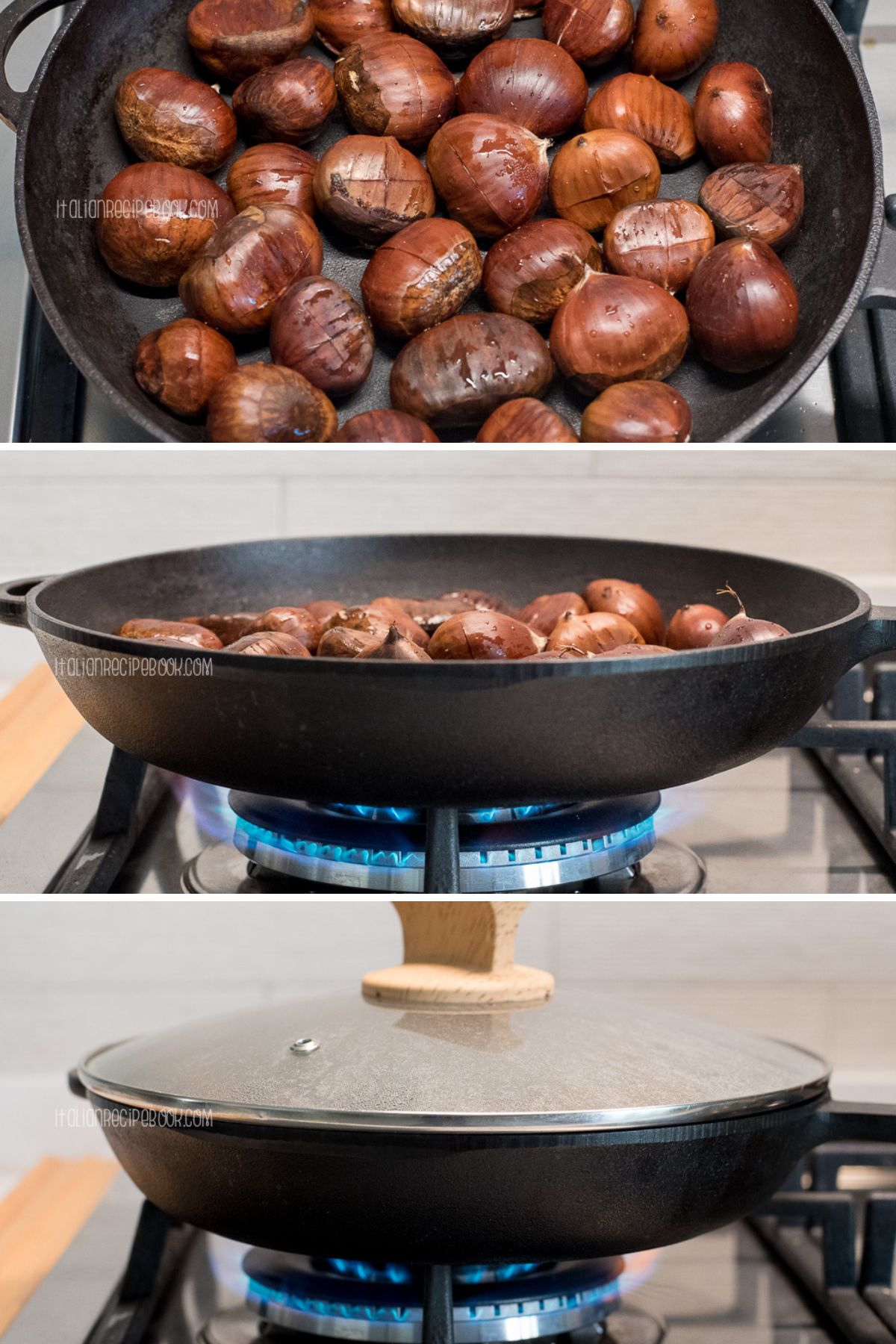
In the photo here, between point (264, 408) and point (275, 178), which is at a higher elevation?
point (275, 178)

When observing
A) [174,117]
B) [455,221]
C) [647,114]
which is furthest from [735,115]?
[174,117]

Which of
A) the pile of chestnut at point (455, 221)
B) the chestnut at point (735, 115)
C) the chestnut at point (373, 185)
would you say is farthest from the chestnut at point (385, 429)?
the chestnut at point (735, 115)

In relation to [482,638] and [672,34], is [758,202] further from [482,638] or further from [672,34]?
[482,638]

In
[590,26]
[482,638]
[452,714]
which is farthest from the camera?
[590,26]

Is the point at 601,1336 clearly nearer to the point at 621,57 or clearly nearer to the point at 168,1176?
the point at 168,1176

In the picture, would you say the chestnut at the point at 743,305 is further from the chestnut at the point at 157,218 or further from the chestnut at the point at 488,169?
the chestnut at the point at 157,218

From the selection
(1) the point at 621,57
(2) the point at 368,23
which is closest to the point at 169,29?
(2) the point at 368,23
